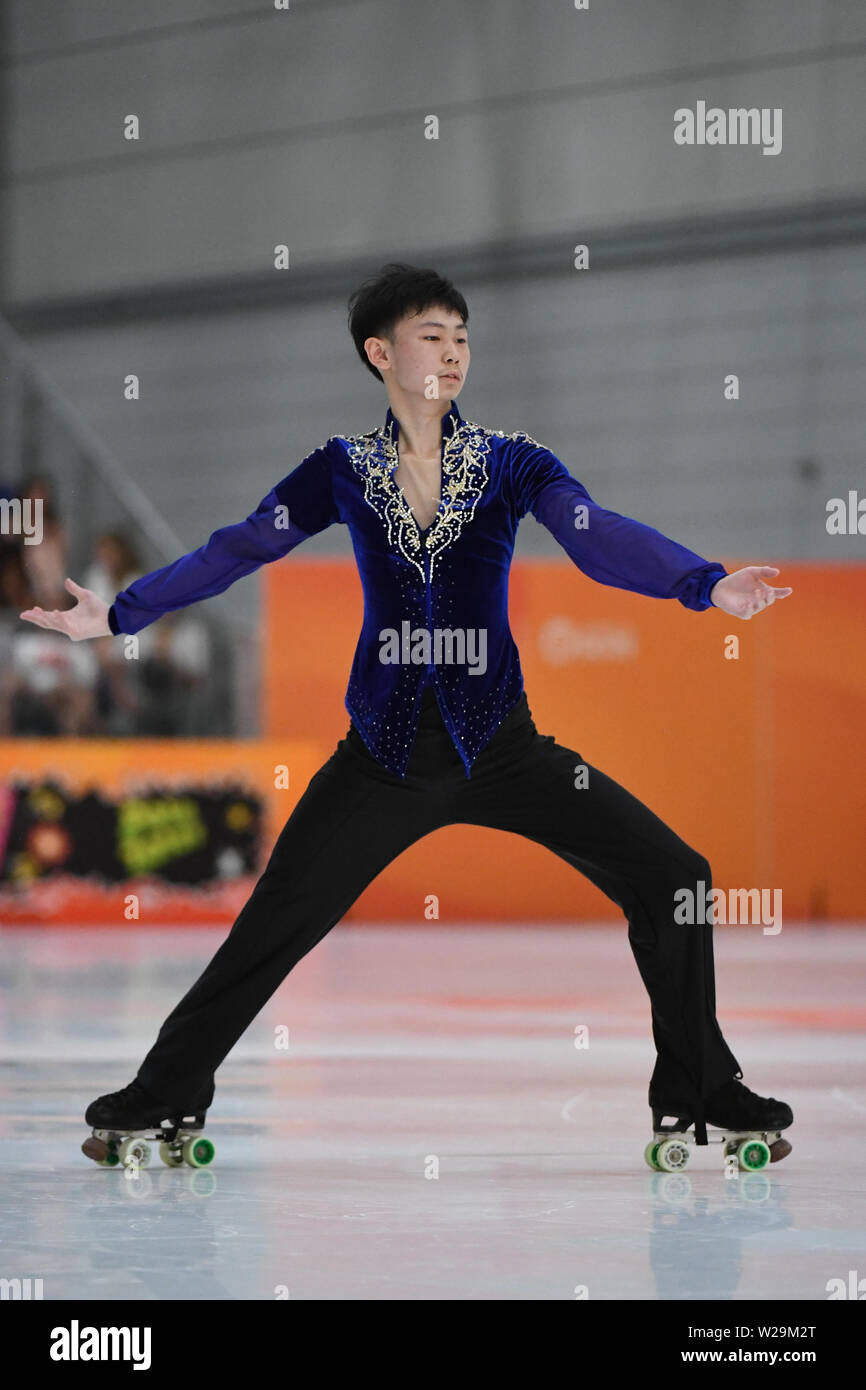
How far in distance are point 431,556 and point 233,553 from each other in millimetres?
448

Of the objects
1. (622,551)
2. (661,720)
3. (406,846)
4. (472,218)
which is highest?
(472,218)

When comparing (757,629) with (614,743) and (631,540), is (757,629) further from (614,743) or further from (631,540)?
(631,540)

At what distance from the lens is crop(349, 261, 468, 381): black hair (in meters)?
3.77

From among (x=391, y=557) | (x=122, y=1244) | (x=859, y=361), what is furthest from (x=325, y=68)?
(x=122, y=1244)

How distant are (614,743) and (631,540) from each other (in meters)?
9.86

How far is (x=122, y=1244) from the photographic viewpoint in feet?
9.91

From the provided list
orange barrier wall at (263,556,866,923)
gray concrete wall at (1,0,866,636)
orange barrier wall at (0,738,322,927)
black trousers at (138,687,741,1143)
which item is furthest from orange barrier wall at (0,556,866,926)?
black trousers at (138,687,741,1143)

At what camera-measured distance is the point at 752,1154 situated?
149 inches

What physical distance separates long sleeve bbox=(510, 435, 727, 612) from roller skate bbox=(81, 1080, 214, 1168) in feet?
4.68

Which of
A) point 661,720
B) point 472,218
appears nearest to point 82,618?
point 661,720

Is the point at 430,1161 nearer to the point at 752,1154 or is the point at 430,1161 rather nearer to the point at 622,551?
the point at 752,1154

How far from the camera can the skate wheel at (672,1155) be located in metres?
3.74

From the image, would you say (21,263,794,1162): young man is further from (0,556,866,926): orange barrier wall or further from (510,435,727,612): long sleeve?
(0,556,866,926): orange barrier wall
